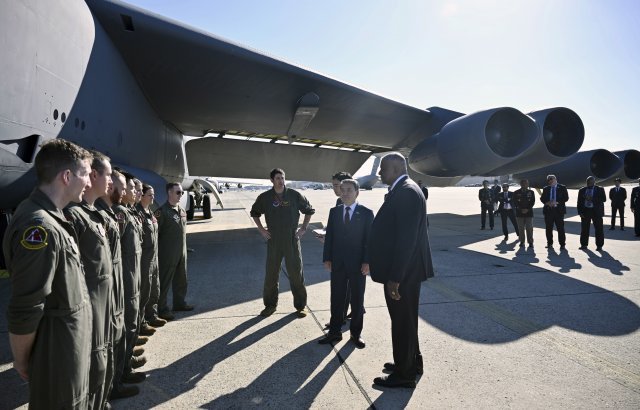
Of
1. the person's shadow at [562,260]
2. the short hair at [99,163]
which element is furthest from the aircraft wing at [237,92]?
the person's shadow at [562,260]

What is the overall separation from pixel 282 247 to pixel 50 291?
2747 millimetres

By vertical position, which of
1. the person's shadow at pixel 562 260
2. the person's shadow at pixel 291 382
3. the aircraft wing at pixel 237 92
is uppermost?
the aircraft wing at pixel 237 92

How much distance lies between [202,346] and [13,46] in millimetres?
3117

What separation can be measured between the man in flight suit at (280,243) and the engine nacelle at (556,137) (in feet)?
17.1

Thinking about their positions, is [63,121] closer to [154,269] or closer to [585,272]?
[154,269]

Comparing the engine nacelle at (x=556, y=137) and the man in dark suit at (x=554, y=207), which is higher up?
the engine nacelle at (x=556, y=137)

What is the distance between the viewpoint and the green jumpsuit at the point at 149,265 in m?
3.15

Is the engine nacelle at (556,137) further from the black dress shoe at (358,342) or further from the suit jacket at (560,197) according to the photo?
the black dress shoe at (358,342)

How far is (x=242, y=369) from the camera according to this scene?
2730 millimetres

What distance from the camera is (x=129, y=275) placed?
2.58 m

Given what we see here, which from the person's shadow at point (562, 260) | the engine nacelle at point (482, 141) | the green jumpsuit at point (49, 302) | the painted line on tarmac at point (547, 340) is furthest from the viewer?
the engine nacelle at point (482, 141)

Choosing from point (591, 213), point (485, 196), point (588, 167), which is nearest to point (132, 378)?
point (591, 213)

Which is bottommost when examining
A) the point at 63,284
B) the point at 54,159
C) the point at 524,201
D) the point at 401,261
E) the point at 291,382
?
the point at 291,382

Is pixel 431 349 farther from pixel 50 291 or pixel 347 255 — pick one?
pixel 50 291
